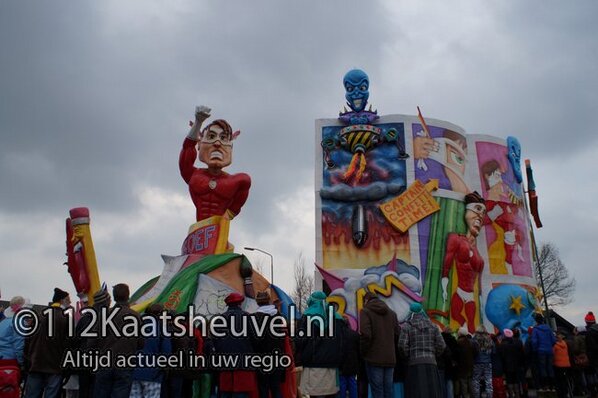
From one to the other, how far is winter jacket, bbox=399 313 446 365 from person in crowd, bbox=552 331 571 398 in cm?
588

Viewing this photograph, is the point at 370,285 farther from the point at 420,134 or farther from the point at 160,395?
the point at 160,395

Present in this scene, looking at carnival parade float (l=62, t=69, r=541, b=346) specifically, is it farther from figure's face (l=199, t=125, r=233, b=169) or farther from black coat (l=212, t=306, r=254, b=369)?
black coat (l=212, t=306, r=254, b=369)

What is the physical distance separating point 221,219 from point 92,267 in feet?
17.4

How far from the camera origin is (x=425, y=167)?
30.8m

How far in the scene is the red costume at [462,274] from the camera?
29109mm

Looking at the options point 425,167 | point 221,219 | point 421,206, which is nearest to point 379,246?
point 421,206

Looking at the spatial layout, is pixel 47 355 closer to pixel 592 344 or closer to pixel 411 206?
pixel 592 344

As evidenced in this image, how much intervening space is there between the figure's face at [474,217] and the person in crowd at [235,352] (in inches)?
974

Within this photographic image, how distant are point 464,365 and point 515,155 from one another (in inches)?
1029

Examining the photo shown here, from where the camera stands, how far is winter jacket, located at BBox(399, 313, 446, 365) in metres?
8.66

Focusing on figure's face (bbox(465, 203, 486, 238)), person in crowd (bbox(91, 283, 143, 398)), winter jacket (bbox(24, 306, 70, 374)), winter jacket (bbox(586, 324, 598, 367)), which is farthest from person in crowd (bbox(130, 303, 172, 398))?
figure's face (bbox(465, 203, 486, 238))

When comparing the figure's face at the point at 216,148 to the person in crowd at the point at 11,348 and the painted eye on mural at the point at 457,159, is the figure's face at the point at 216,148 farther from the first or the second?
the painted eye on mural at the point at 457,159

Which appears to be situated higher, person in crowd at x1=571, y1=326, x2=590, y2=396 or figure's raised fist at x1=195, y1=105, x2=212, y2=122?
figure's raised fist at x1=195, y1=105, x2=212, y2=122

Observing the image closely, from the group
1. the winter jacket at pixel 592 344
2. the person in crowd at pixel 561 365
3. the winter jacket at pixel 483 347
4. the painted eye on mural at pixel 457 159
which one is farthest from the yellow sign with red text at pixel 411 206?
the winter jacket at pixel 483 347
